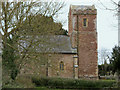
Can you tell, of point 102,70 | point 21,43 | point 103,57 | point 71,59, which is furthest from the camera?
point 103,57

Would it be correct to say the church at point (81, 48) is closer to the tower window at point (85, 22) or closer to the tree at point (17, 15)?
the tower window at point (85, 22)

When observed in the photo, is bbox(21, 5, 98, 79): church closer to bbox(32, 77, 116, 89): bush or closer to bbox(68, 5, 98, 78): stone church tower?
bbox(68, 5, 98, 78): stone church tower

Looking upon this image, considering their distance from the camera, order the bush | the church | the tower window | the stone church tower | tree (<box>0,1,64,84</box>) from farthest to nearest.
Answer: the tower window → the stone church tower → the church → the bush → tree (<box>0,1,64,84</box>)

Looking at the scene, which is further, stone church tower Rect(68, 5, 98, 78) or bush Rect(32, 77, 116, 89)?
stone church tower Rect(68, 5, 98, 78)

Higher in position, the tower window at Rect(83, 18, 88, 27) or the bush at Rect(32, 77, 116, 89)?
the tower window at Rect(83, 18, 88, 27)

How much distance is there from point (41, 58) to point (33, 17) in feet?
11.5

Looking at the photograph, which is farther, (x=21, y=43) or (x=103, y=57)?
(x=103, y=57)

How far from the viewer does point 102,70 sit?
41469 millimetres

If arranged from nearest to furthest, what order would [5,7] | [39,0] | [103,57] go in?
[5,7], [39,0], [103,57]

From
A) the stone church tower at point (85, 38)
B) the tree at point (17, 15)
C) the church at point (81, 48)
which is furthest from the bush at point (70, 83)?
the tree at point (17, 15)

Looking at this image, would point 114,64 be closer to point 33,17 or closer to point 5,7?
point 33,17

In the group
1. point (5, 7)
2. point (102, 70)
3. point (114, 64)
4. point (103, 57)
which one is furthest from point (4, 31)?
point (103, 57)

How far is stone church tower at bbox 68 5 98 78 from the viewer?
94.8 ft

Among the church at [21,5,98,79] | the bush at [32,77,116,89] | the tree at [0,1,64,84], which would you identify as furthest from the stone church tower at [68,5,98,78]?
the tree at [0,1,64,84]
